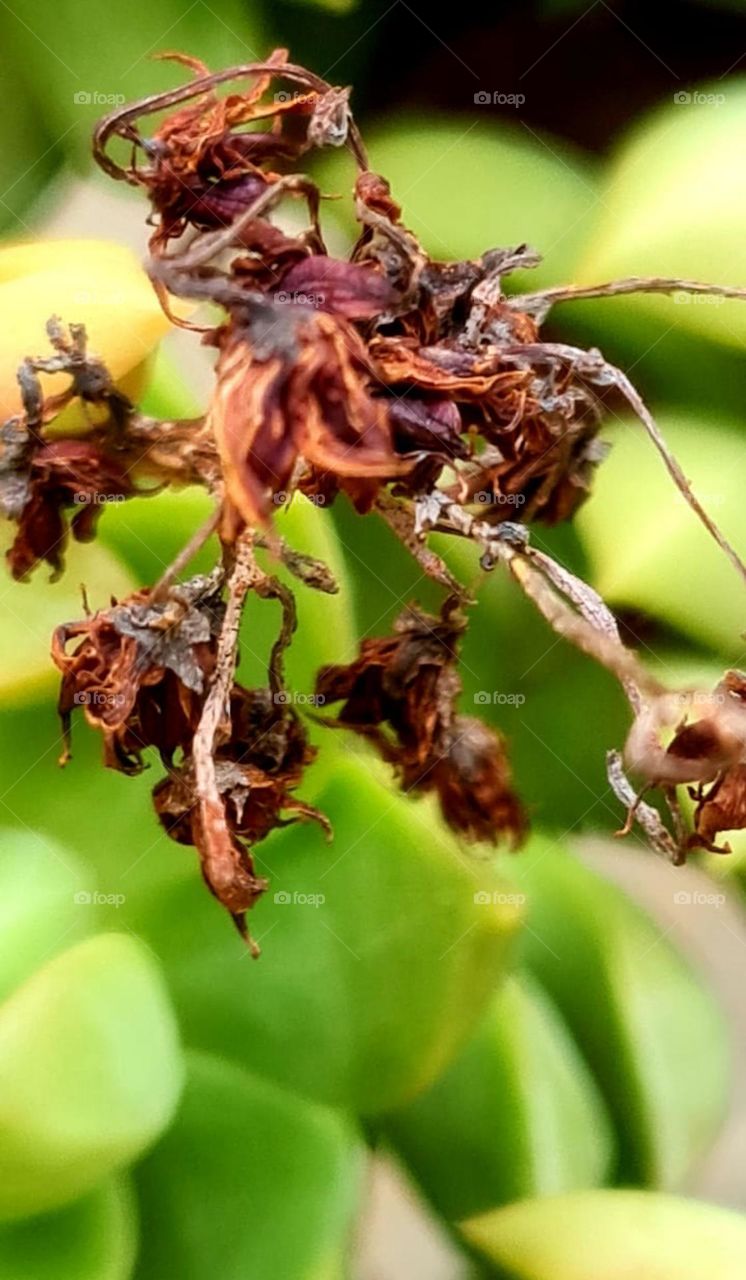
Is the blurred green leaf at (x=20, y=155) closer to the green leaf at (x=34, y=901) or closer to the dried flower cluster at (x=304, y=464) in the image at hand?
the dried flower cluster at (x=304, y=464)

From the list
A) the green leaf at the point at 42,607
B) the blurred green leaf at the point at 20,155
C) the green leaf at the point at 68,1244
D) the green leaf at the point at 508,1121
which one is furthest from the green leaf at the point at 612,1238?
the blurred green leaf at the point at 20,155

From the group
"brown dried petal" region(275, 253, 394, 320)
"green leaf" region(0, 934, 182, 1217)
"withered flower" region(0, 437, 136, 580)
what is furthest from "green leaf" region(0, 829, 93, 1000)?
"brown dried petal" region(275, 253, 394, 320)

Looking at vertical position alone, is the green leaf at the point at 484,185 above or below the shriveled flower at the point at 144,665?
above

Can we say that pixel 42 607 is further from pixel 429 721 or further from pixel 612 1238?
pixel 612 1238

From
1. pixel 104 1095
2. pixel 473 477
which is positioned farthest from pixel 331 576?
pixel 104 1095

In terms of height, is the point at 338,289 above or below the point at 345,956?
above

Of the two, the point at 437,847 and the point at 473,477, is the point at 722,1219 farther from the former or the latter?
the point at 473,477

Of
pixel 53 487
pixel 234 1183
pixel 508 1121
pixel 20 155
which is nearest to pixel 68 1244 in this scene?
pixel 234 1183
